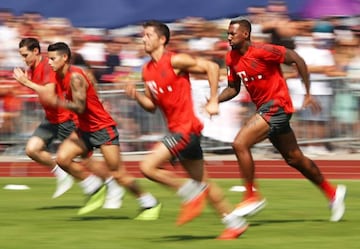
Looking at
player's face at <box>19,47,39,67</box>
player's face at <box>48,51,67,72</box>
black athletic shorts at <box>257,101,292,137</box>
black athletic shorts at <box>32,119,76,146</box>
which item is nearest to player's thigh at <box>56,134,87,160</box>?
Result: player's face at <box>48,51,67,72</box>

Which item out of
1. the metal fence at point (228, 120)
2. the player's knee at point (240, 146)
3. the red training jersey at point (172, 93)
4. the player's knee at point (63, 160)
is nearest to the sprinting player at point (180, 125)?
the red training jersey at point (172, 93)

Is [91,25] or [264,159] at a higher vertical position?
[91,25]

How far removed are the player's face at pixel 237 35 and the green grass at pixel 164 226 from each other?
5.73 ft

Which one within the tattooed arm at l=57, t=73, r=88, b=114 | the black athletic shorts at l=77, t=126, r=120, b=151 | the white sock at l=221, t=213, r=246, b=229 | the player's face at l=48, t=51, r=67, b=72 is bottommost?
the white sock at l=221, t=213, r=246, b=229

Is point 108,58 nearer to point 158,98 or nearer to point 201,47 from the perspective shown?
point 201,47

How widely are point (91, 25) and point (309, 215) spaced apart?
32.2ft

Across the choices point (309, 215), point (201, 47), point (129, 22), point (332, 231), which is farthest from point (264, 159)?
point (332, 231)

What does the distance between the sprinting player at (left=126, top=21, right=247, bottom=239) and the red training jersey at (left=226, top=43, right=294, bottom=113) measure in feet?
3.71

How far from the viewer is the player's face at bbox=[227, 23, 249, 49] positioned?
11.4 m

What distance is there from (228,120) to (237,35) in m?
7.71

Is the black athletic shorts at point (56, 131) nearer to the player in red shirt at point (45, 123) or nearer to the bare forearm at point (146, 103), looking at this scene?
the player in red shirt at point (45, 123)

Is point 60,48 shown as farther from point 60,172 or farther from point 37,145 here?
point 60,172

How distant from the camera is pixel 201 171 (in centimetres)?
1016

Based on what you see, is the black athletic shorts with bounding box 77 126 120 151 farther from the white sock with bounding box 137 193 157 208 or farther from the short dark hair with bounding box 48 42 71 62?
the short dark hair with bounding box 48 42 71 62
